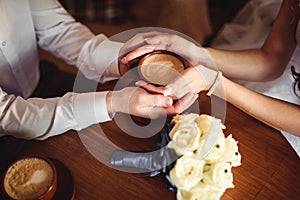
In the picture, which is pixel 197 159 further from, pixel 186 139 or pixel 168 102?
pixel 168 102

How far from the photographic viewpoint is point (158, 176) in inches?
39.9

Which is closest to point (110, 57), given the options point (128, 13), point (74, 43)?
point (74, 43)

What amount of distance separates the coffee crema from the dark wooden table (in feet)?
0.45

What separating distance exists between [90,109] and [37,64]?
1.50ft

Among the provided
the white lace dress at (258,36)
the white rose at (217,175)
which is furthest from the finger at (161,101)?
the white lace dress at (258,36)

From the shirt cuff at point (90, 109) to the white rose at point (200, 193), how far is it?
0.34 m

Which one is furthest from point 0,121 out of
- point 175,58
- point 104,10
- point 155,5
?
point 155,5

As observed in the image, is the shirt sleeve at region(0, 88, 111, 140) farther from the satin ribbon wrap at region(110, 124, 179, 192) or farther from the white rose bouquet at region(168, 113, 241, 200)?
the white rose bouquet at region(168, 113, 241, 200)

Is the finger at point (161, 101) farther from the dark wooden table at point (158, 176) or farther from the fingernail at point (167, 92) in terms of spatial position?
the dark wooden table at point (158, 176)

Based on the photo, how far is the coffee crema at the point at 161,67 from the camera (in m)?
1.06

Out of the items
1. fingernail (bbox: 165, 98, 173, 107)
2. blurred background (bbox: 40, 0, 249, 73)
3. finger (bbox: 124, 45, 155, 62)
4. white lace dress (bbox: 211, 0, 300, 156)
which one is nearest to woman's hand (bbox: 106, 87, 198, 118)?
fingernail (bbox: 165, 98, 173, 107)

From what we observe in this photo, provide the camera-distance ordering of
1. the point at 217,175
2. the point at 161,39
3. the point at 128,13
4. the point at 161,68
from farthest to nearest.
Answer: the point at 128,13
the point at 161,39
the point at 161,68
the point at 217,175

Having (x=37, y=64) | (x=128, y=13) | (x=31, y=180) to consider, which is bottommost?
(x=128, y=13)

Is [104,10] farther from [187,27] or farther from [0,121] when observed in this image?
[0,121]
